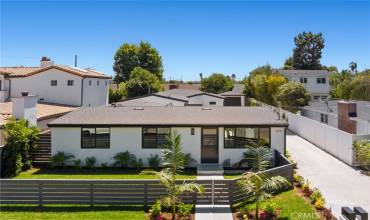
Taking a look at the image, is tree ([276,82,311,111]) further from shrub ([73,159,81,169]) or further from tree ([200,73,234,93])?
tree ([200,73,234,93])

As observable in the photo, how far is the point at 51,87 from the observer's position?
37.1 m

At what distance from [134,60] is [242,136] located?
65.8 meters

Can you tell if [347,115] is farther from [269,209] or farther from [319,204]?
[269,209]

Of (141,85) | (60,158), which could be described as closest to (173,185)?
(60,158)

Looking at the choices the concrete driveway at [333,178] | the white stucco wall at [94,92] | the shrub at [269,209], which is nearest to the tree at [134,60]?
A: the white stucco wall at [94,92]

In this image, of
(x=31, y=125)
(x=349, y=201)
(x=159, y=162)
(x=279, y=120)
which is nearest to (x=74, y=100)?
(x=31, y=125)

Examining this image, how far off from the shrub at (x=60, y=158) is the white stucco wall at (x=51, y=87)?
1569 cm

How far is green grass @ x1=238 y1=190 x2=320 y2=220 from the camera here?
44.7 ft

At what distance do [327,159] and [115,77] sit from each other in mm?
66645

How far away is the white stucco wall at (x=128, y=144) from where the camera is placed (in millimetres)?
21828

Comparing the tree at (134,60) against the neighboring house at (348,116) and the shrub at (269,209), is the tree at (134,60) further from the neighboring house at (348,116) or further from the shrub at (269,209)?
the shrub at (269,209)

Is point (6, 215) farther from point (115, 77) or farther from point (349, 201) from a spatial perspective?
point (115, 77)

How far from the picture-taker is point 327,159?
24.4 m

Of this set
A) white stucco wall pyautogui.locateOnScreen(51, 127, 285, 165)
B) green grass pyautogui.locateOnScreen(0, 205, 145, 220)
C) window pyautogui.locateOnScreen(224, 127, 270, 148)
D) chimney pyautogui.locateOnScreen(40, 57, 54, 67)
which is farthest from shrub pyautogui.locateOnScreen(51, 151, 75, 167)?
chimney pyautogui.locateOnScreen(40, 57, 54, 67)
